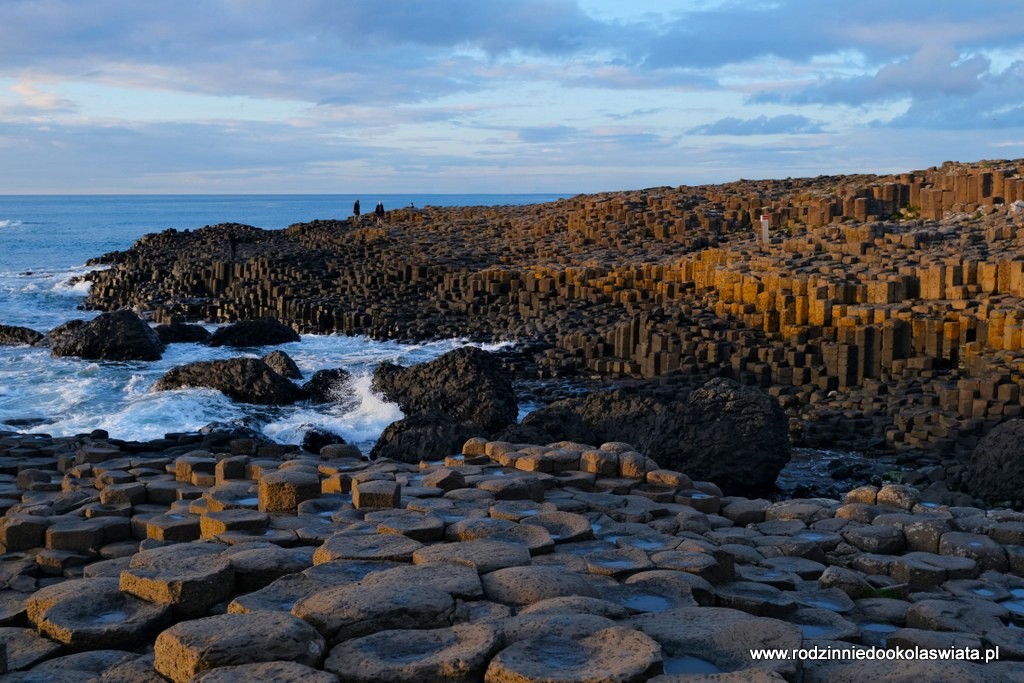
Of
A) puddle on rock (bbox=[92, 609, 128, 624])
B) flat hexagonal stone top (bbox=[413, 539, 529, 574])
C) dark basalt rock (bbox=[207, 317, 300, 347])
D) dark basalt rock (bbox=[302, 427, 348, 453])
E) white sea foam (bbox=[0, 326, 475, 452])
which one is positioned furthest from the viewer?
dark basalt rock (bbox=[207, 317, 300, 347])

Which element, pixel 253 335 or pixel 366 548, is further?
pixel 253 335

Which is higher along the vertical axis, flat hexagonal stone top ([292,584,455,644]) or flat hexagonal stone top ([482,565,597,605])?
flat hexagonal stone top ([292,584,455,644])

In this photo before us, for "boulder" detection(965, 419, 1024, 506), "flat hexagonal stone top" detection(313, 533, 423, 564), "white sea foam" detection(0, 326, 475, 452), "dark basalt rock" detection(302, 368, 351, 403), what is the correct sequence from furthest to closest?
"dark basalt rock" detection(302, 368, 351, 403)
"white sea foam" detection(0, 326, 475, 452)
"boulder" detection(965, 419, 1024, 506)
"flat hexagonal stone top" detection(313, 533, 423, 564)

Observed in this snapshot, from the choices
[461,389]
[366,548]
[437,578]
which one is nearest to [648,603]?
[437,578]

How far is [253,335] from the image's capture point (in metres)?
23.8

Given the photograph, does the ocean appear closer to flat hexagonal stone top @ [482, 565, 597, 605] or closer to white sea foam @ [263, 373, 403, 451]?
white sea foam @ [263, 373, 403, 451]

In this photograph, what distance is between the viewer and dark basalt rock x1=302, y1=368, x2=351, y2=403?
1694cm

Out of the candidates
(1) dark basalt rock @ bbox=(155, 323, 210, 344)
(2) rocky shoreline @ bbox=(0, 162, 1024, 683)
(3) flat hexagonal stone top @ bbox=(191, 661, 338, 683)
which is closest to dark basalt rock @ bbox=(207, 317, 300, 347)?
(2) rocky shoreline @ bbox=(0, 162, 1024, 683)

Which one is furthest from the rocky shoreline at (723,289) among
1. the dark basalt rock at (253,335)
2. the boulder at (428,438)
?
the boulder at (428,438)

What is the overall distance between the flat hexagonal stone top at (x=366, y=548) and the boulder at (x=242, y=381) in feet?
36.8

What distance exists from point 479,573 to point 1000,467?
7118 millimetres

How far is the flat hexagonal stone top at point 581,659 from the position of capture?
149 inches

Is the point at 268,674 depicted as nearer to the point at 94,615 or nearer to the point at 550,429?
the point at 94,615

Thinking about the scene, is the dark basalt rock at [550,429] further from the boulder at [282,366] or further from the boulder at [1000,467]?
the boulder at [282,366]
